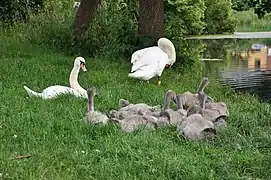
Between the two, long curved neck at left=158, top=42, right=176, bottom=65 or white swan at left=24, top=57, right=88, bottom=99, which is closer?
white swan at left=24, top=57, right=88, bottom=99

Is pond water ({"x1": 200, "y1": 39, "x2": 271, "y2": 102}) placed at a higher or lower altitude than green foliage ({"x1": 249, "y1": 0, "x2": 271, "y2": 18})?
lower

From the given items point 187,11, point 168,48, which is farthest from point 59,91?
point 187,11

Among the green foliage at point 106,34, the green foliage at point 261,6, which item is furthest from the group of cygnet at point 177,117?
the green foliage at point 261,6

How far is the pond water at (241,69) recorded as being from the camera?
12.5 meters

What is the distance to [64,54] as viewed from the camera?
1295 centimetres

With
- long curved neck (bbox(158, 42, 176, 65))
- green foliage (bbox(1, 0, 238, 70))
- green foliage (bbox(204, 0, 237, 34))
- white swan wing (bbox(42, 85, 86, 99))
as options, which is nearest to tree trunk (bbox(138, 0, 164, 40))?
green foliage (bbox(1, 0, 238, 70))

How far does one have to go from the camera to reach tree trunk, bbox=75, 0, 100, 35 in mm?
13852

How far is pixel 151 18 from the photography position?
451 inches

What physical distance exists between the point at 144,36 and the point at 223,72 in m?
4.73

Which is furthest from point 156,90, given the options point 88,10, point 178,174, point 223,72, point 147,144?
point 223,72

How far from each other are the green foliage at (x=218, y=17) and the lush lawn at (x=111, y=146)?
30444 millimetres

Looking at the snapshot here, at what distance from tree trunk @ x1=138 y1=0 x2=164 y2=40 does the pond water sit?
78.4 inches

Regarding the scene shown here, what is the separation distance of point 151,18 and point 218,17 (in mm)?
27519

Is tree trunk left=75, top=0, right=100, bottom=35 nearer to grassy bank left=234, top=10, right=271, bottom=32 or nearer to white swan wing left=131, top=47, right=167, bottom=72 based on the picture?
white swan wing left=131, top=47, right=167, bottom=72
